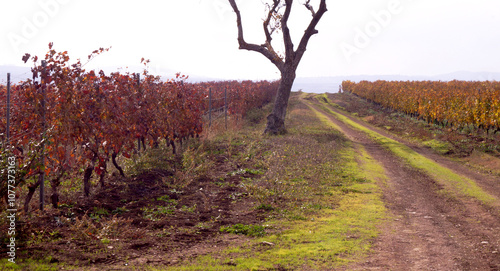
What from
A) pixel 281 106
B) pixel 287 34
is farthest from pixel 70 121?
pixel 287 34

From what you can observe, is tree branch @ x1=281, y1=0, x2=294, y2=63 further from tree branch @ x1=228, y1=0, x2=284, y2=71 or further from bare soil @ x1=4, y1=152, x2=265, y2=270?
bare soil @ x1=4, y1=152, x2=265, y2=270

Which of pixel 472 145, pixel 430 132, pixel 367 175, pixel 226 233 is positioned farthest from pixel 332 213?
pixel 430 132

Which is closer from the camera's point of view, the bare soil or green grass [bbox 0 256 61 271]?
green grass [bbox 0 256 61 271]

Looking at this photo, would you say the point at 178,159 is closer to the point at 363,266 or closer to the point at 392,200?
the point at 392,200

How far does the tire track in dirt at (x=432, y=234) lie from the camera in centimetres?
584

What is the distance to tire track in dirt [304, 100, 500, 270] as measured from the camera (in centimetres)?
584

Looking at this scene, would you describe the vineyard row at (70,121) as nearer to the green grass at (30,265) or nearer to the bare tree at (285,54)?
the green grass at (30,265)

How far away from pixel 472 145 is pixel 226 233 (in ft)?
53.3

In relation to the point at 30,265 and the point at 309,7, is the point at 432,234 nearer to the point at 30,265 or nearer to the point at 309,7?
the point at 30,265

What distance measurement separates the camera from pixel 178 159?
12727 millimetres

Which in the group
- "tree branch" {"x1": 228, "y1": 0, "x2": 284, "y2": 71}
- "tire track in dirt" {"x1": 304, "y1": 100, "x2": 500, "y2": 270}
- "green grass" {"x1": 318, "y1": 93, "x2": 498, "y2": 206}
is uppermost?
"tree branch" {"x1": 228, "y1": 0, "x2": 284, "y2": 71}

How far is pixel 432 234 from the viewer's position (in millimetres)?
7273

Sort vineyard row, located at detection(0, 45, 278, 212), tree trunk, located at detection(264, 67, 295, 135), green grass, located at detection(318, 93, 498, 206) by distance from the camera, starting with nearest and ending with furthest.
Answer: vineyard row, located at detection(0, 45, 278, 212) < green grass, located at detection(318, 93, 498, 206) < tree trunk, located at detection(264, 67, 295, 135)

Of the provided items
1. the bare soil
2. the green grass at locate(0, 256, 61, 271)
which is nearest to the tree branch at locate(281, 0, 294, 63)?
the bare soil
